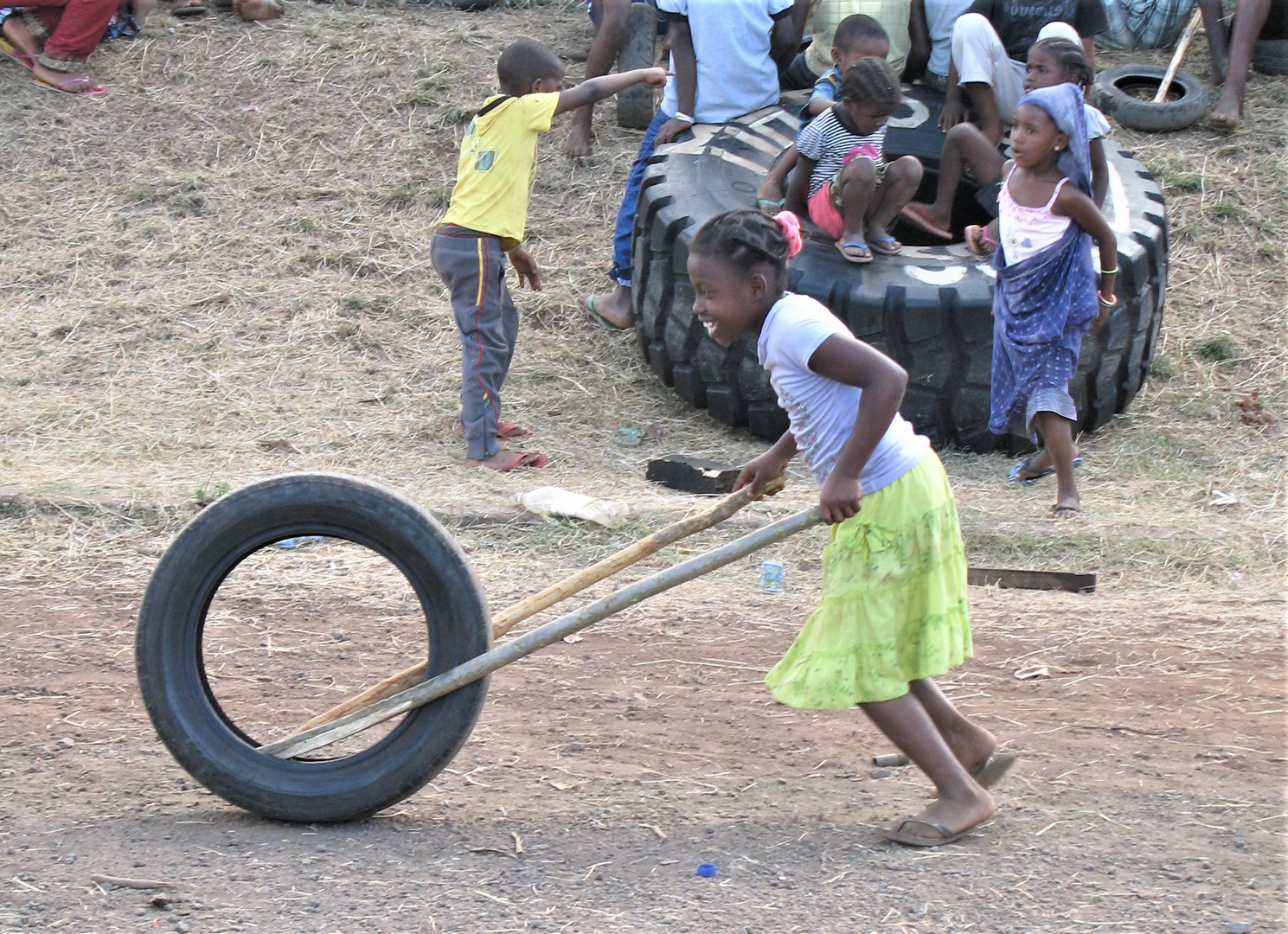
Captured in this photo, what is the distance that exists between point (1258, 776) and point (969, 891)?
3.53 feet

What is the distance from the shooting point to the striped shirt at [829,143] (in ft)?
19.3

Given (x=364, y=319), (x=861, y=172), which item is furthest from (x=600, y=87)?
(x=364, y=319)

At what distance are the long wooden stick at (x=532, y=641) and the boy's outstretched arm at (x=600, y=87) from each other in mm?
3083

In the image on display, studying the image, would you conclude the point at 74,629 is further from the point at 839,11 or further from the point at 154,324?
the point at 839,11

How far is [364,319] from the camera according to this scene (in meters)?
7.18

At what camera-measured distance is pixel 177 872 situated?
2.87 m

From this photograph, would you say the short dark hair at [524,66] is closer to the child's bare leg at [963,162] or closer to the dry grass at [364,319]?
the dry grass at [364,319]

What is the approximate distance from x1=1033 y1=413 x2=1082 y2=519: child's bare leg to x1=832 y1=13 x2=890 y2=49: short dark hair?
86.3 inches

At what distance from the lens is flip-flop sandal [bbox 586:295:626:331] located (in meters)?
7.07

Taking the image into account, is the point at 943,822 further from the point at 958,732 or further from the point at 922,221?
the point at 922,221

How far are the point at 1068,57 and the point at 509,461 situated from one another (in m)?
2.92

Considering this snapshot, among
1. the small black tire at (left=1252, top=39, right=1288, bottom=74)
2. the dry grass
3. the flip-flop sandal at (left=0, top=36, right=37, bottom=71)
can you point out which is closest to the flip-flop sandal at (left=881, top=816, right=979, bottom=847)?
the dry grass

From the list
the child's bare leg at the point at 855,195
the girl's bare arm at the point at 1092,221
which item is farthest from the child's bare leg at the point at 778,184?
the girl's bare arm at the point at 1092,221

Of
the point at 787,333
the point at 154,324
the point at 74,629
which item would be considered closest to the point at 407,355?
the point at 154,324
